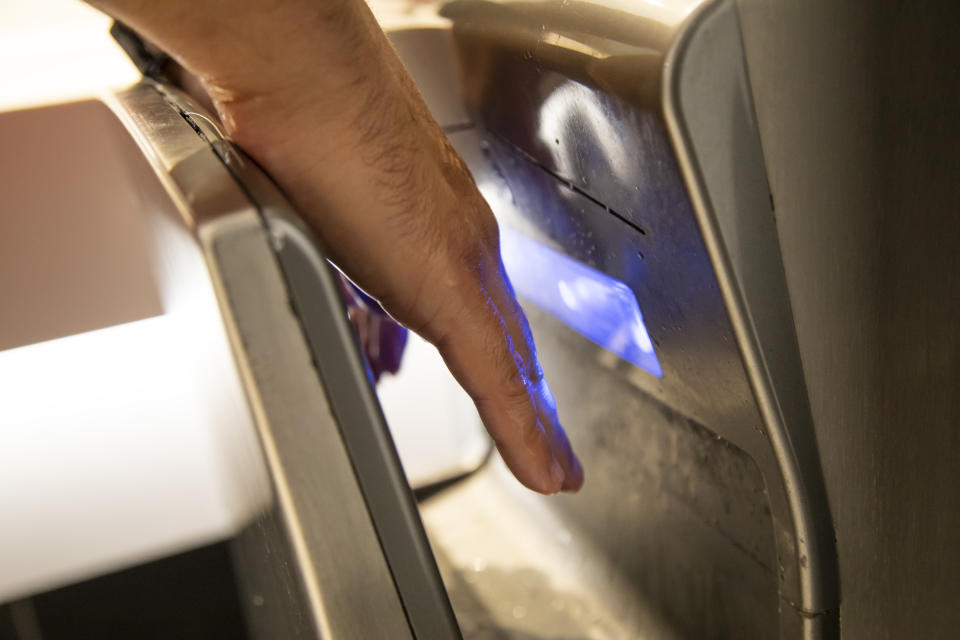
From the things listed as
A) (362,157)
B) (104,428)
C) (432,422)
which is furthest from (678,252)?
(104,428)

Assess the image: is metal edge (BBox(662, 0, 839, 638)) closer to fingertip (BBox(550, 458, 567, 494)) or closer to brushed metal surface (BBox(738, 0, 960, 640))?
brushed metal surface (BBox(738, 0, 960, 640))

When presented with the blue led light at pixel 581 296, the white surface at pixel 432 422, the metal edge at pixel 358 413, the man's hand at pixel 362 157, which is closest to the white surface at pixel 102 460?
the white surface at pixel 432 422

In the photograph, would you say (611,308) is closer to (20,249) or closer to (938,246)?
(938,246)

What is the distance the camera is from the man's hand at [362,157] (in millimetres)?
462

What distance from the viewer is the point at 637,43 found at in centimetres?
46

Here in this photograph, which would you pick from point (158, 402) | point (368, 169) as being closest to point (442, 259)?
point (368, 169)

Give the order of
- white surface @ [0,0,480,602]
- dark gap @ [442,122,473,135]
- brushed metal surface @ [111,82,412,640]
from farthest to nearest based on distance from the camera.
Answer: white surface @ [0,0,480,602] < dark gap @ [442,122,473,135] < brushed metal surface @ [111,82,412,640]

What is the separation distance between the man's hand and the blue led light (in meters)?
0.09

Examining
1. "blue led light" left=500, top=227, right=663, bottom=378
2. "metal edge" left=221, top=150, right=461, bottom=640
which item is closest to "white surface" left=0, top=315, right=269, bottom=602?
"blue led light" left=500, top=227, right=663, bottom=378

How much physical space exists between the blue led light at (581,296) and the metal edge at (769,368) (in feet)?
0.43

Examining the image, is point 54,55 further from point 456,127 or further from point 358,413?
point 358,413

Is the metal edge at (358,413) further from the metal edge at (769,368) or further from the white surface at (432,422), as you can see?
the white surface at (432,422)

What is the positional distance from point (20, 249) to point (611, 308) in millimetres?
609

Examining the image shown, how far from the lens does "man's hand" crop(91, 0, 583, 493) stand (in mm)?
462
